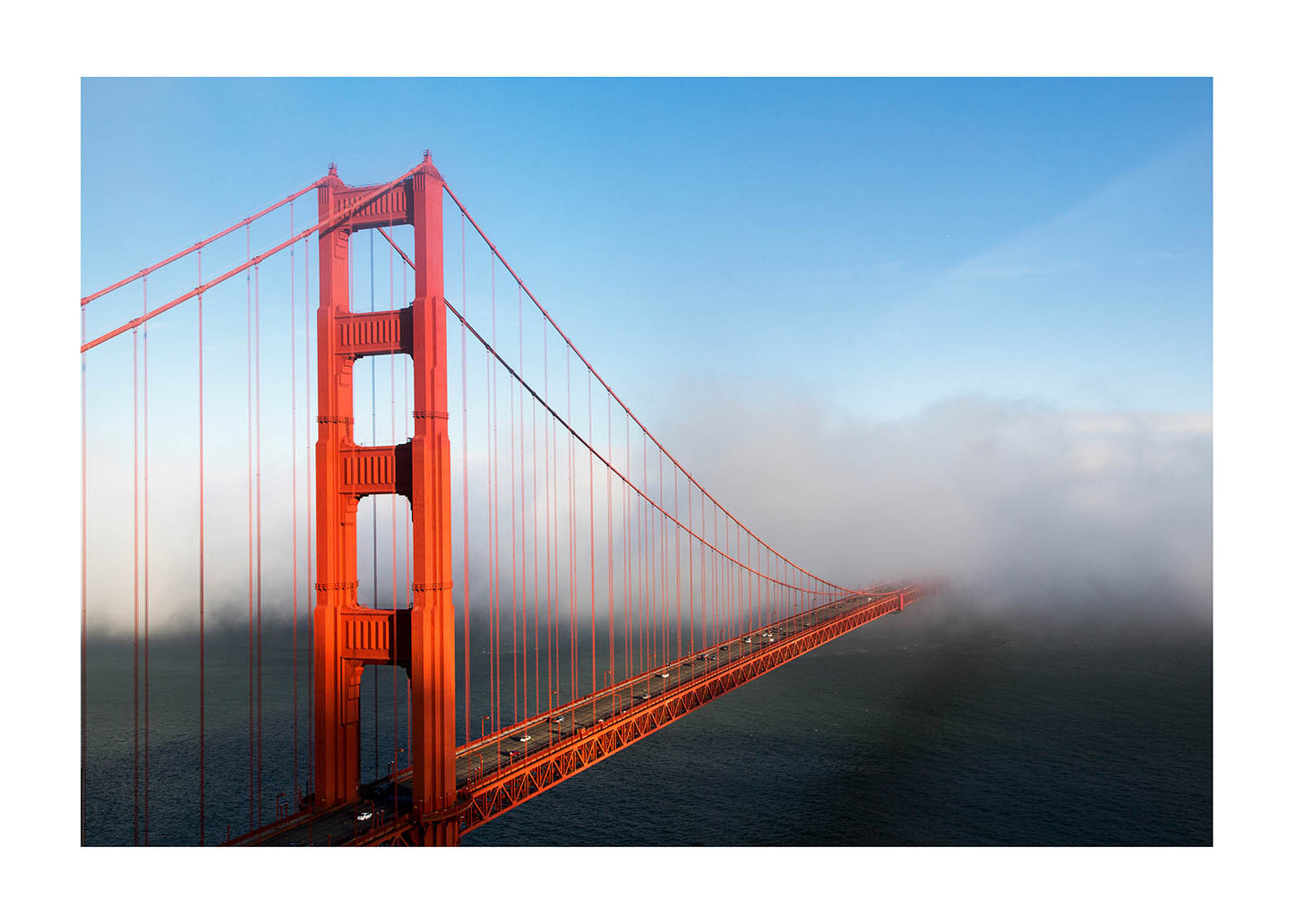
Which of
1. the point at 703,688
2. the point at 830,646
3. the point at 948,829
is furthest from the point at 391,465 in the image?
the point at 830,646

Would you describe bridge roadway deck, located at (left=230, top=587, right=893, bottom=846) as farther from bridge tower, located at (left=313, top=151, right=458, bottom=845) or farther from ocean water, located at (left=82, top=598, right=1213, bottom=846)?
ocean water, located at (left=82, top=598, right=1213, bottom=846)

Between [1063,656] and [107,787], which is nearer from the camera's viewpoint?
[107,787]

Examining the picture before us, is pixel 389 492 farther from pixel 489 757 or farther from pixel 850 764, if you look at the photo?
pixel 850 764

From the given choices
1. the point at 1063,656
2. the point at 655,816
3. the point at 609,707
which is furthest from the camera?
the point at 1063,656

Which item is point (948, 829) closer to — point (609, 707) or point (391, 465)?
point (609, 707)

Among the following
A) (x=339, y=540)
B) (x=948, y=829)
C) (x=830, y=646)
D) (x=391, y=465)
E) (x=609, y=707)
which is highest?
(x=391, y=465)

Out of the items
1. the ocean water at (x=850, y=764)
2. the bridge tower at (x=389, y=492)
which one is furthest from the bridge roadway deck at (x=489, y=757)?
the ocean water at (x=850, y=764)

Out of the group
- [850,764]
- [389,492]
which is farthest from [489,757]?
[850,764]
